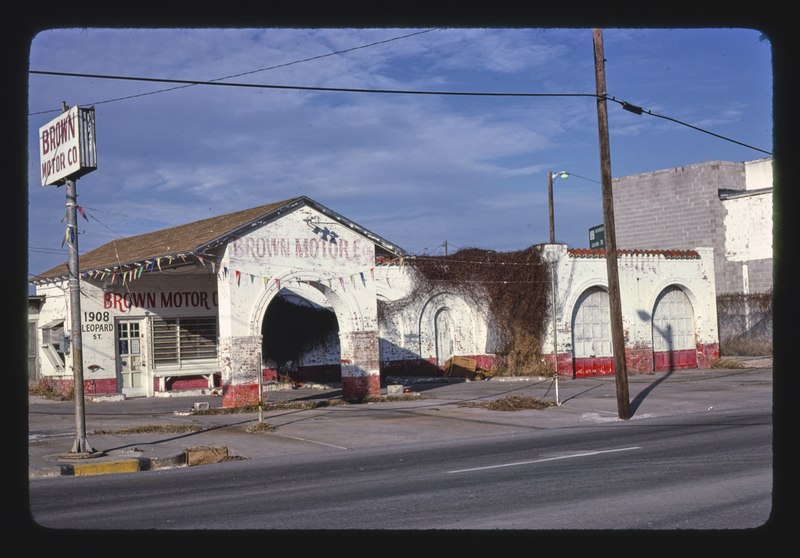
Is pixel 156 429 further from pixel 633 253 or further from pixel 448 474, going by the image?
pixel 633 253

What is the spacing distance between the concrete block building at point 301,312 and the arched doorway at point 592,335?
0.05 metres

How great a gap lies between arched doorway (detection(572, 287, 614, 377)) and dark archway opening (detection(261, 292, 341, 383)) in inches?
338

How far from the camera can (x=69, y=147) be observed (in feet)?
48.4

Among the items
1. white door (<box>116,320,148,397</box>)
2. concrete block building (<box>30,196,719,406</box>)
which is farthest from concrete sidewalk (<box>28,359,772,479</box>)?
concrete block building (<box>30,196,719,406</box>)

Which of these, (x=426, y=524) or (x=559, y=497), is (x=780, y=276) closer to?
(x=426, y=524)

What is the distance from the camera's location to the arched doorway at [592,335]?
32.9 metres

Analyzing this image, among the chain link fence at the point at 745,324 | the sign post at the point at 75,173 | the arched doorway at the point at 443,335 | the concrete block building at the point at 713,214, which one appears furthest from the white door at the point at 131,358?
the concrete block building at the point at 713,214

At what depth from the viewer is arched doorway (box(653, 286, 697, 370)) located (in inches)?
1360

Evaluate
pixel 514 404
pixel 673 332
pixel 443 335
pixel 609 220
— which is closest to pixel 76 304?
pixel 609 220

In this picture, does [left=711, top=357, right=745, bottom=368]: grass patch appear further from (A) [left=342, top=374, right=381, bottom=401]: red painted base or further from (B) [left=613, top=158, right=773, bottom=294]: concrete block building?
(A) [left=342, top=374, right=381, bottom=401]: red painted base

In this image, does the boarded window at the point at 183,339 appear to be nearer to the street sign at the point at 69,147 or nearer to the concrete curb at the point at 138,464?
the street sign at the point at 69,147

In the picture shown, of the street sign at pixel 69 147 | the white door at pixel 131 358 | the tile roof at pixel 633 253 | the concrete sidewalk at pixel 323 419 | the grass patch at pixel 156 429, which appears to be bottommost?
the concrete sidewalk at pixel 323 419

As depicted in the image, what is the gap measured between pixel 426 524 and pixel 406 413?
43.6ft
